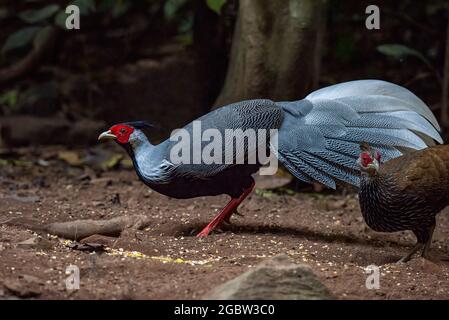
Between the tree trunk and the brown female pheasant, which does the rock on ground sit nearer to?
the brown female pheasant

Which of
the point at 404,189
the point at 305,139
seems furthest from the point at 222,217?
the point at 404,189

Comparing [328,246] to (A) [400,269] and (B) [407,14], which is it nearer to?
(A) [400,269]

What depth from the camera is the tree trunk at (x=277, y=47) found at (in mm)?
5785

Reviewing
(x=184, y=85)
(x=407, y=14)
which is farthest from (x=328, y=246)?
(x=407, y=14)

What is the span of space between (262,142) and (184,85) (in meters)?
3.80

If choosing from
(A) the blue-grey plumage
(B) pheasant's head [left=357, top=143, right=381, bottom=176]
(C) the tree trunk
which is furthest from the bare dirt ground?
(C) the tree trunk

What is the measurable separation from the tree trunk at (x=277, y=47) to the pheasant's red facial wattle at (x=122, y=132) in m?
1.72

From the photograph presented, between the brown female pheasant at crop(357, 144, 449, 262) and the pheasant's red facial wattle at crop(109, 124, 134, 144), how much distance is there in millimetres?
1316

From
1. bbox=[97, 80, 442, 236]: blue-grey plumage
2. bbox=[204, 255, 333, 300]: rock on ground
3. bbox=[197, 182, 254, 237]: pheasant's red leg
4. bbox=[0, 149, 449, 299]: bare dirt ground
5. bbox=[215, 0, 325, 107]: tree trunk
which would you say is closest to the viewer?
bbox=[204, 255, 333, 300]: rock on ground

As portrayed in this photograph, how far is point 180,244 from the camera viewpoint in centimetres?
419

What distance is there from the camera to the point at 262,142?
4.44 meters

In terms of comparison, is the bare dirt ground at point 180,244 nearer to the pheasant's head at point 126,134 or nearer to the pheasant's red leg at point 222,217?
the pheasant's red leg at point 222,217

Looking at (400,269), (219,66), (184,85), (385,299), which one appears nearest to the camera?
(385,299)

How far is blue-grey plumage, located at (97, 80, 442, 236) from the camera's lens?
173 inches
